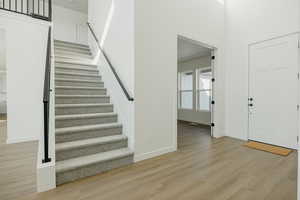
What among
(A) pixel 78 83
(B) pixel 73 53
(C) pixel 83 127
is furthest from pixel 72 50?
(C) pixel 83 127

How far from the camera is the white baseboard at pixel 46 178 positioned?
182 cm

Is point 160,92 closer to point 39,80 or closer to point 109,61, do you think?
point 109,61

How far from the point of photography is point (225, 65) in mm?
4438

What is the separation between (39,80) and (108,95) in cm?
206

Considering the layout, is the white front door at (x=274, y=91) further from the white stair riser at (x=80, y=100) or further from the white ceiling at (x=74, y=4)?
the white ceiling at (x=74, y=4)

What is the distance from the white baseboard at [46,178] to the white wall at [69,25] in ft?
20.7

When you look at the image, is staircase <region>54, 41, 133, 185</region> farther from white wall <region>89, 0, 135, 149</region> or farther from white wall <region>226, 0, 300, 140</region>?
white wall <region>226, 0, 300, 140</region>

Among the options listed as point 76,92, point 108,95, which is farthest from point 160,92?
point 76,92

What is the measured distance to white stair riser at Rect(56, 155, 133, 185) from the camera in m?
2.01

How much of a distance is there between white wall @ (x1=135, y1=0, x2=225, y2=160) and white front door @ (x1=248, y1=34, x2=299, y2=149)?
66.0 inches

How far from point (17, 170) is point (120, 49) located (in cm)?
261

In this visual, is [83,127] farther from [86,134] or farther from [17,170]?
[17,170]

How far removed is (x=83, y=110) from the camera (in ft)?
10.2

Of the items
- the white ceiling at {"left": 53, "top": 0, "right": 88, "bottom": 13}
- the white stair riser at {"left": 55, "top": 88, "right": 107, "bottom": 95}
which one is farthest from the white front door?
the white ceiling at {"left": 53, "top": 0, "right": 88, "bottom": 13}
